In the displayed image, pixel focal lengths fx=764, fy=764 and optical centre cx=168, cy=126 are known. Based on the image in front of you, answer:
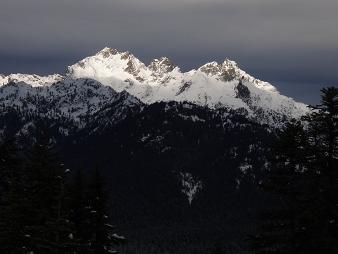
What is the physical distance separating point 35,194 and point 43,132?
10.1 feet

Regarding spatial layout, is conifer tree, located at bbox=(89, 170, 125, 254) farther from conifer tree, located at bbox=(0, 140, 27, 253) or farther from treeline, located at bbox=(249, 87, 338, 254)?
treeline, located at bbox=(249, 87, 338, 254)

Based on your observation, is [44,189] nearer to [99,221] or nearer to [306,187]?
[99,221]

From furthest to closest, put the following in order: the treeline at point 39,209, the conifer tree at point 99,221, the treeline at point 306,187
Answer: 1. the conifer tree at point 99,221
2. the treeline at point 39,209
3. the treeline at point 306,187

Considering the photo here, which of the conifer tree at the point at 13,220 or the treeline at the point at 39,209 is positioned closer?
the treeline at the point at 39,209

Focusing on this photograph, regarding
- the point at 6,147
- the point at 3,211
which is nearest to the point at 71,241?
the point at 3,211

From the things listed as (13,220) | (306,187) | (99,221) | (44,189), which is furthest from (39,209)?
(306,187)

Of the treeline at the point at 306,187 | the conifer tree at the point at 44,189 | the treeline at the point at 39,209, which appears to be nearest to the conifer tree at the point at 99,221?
the treeline at the point at 39,209

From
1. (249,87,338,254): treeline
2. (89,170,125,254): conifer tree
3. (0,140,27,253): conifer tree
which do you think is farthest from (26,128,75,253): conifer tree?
(249,87,338,254): treeline

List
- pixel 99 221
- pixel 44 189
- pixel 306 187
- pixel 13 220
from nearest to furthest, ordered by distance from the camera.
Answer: pixel 306 187 < pixel 13 220 < pixel 44 189 < pixel 99 221

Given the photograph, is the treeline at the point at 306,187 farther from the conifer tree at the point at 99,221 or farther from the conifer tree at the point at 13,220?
the conifer tree at the point at 99,221

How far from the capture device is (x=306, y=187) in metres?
32.7

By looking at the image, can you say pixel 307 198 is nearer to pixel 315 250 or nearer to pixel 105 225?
pixel 315 250

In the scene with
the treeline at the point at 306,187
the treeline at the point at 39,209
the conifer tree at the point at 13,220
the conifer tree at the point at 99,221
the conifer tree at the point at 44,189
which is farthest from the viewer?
the conifer tree at the point at 99,221

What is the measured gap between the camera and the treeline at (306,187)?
1281 inches
